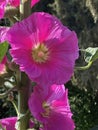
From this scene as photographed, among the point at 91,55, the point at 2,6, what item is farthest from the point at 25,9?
the point at 91,55

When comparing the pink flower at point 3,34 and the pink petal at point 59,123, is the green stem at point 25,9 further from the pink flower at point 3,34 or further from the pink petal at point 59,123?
the pink petal at point 59,123

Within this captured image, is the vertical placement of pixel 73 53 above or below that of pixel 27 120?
above

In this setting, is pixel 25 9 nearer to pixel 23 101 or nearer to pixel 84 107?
pixel 23 101

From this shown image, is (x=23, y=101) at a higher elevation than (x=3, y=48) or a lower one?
lower

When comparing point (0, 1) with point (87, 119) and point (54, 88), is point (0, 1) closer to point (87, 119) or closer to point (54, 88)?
point (54, 88)

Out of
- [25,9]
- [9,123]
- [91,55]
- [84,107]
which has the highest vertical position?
[25,9]

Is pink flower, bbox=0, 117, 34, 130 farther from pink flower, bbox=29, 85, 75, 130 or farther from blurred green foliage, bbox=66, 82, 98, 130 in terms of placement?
blurred green foliage, bbox=66, 82, 98, 130

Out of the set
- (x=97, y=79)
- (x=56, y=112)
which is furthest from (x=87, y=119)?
(x=56, y=112)

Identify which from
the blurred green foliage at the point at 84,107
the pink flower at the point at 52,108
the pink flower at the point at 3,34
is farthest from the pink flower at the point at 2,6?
the blurred green foliage at the point at 84,107
